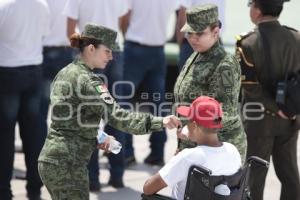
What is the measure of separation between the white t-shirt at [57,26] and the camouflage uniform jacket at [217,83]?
8.54 ft

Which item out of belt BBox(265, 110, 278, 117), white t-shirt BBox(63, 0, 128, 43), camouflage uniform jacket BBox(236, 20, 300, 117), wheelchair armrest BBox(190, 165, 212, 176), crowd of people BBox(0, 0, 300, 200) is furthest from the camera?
white t-shirt BBox(63, 0, 128, 43)

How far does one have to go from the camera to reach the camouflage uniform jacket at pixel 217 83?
4672mm

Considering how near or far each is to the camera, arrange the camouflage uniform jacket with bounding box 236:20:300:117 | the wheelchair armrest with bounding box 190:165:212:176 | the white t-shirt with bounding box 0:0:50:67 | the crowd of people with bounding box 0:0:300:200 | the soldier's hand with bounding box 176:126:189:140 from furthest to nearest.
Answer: the white t-shirt with bounding box 0:0:50:67 < the camouflage uniform jacket with bounding box 236:20:300:117 < the crowd of people with bounding box 0:0:300:200 < the soldier's hand with bounding box 176:126:189:140 < the wheelchair armrest with bounding box 190:165:212:176

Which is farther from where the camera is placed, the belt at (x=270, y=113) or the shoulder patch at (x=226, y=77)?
A: the belt at (x=270, y=113)

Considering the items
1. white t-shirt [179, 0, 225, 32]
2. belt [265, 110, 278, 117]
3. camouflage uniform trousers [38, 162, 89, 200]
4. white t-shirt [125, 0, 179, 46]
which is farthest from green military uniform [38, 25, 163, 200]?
white t-shirt [179, 0, 225, 32]

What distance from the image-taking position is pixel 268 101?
535 centimetres

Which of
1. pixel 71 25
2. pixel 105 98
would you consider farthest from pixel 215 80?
pixel 71 25

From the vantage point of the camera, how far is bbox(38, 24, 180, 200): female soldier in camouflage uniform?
450 cm

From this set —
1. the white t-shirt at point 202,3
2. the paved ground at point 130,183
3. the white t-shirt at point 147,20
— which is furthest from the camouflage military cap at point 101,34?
the white t-shirt at point 202,3

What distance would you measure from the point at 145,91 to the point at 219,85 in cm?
293

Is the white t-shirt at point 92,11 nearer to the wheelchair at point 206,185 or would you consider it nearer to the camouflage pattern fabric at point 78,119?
the camouflage pattern fabric at point 78,119

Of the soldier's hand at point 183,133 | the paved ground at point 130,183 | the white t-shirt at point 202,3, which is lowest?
the paved ground at point 130,183

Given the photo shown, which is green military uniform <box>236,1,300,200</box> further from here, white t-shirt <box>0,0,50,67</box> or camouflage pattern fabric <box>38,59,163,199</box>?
white t-shirt <box>0,0,50,67</box>

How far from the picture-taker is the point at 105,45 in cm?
466
